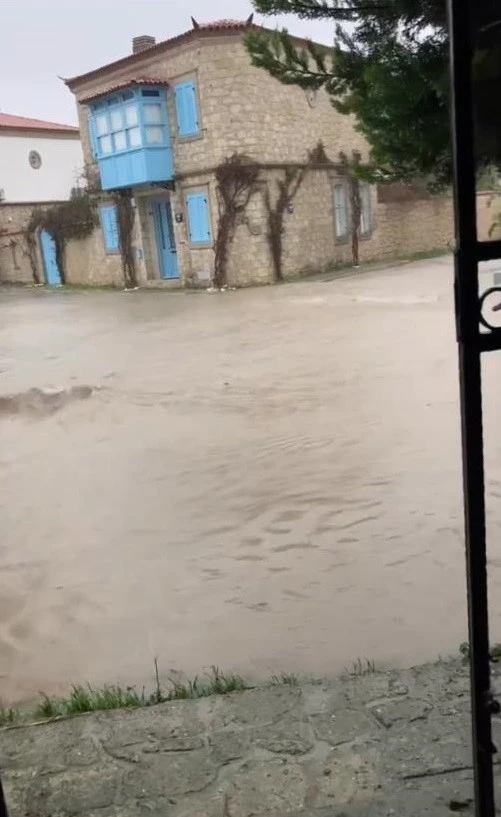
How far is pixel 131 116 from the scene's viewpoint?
40.4ft

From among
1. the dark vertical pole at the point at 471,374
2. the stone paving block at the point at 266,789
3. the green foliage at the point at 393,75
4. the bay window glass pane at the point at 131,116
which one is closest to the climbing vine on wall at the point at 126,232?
the bay window glass pane at the point at 131,116

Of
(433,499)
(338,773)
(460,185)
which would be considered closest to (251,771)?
(338,773)

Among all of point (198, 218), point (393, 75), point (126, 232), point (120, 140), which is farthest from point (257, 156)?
point (393, 75)

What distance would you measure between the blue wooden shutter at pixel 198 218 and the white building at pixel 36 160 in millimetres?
5344

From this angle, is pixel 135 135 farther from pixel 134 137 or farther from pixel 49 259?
pixel 49 259

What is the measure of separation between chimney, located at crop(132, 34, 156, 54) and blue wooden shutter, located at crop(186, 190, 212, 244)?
2.87m

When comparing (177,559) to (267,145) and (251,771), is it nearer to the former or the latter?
(251,771)

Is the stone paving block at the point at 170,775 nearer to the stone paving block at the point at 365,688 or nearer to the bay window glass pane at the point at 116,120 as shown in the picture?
the stone paving block at the point at 365,688

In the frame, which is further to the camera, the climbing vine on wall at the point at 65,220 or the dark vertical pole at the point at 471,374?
the climbing vine on wall at the point at 65,220

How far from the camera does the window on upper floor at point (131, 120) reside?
12016mm

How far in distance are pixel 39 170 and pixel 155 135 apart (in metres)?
6.31

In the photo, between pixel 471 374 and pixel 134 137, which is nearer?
pixel 471 374

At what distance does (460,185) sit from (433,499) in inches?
117

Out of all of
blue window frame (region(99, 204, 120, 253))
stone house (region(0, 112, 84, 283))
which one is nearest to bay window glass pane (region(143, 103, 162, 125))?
blue window frame (region(99, 204, 120, 253))
